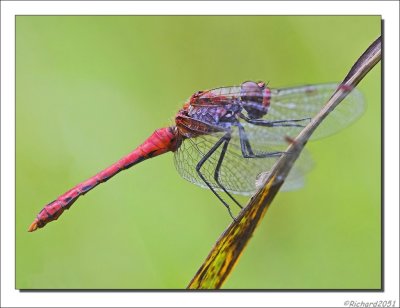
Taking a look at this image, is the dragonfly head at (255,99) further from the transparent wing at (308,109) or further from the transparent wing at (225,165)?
the transparent wing at (225,165)

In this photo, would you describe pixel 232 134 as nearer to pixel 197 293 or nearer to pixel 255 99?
pixel 255 99

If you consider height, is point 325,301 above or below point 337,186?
below

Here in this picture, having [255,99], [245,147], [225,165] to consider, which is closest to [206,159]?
[225,165]

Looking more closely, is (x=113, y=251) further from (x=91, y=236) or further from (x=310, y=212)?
(x=310, y=212)

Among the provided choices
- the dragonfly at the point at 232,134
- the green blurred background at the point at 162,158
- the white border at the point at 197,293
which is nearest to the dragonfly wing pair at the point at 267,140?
the dragonfly at the point at 232,134

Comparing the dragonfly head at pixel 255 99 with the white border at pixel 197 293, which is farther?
the white border at pixel 197 293

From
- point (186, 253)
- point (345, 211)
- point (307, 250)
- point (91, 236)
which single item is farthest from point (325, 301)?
point (91, 236)

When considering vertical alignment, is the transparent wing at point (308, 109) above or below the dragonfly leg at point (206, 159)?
above
